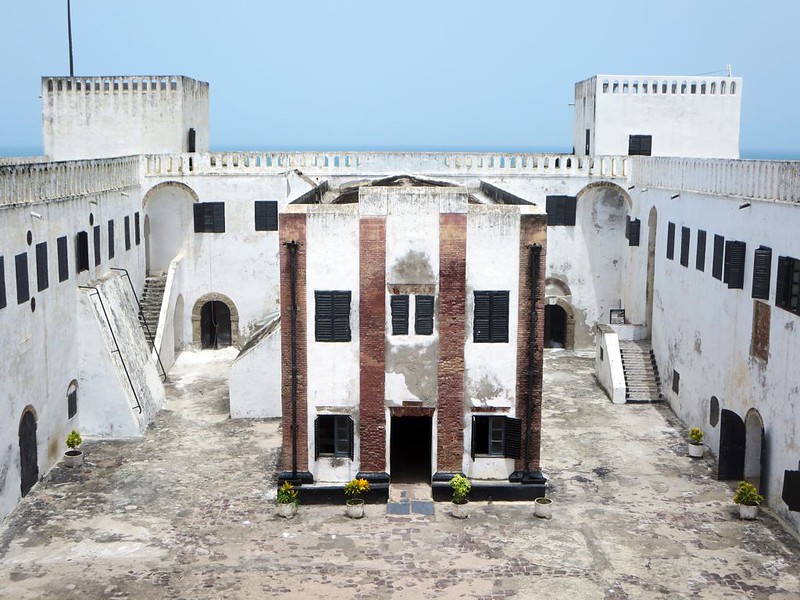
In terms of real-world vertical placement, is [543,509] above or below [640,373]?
below

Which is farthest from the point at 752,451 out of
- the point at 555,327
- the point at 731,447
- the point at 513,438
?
the point at 555,327

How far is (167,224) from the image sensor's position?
40.8 metres

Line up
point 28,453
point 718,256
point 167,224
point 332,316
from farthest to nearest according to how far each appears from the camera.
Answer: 1. point 167,224
2. point 718,256
3. point 28,453
4. point 332,316

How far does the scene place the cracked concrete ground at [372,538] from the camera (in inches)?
779

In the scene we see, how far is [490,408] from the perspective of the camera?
2433 centimetres

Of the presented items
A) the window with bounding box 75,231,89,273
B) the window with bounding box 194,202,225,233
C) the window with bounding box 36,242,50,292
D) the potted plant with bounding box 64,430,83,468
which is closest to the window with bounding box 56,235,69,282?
the window with bounding box 75,231,89,273

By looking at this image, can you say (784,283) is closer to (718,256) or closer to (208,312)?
(718,256)

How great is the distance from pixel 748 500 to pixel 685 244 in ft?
37.0

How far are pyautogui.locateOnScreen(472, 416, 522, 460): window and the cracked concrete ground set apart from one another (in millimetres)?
1387

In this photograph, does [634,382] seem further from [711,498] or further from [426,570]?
[426,570]

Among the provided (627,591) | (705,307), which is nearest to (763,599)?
(627,591)

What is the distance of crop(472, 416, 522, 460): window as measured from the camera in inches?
956

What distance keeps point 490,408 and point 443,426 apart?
131 cm

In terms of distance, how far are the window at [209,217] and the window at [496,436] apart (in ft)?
65.4
